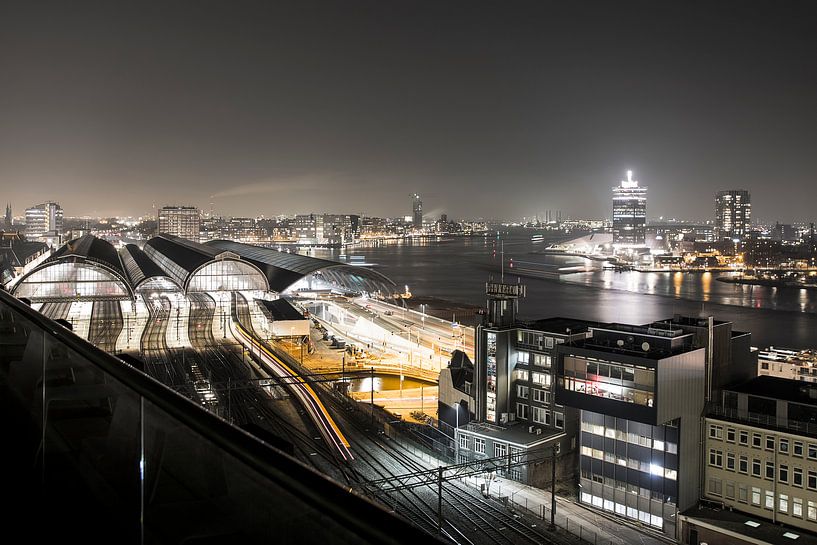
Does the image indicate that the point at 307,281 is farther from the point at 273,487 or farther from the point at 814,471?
the point at 273,487

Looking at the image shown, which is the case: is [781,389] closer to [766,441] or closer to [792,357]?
[766,441]

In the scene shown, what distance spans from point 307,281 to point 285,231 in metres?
46.0

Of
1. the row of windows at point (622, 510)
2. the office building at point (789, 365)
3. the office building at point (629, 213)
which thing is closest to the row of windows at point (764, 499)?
the row of windows at point (622, 510)

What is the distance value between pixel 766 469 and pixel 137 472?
231 inches

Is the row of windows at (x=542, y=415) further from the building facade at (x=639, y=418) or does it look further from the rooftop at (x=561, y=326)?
the rooftop at (x=561, y=326)

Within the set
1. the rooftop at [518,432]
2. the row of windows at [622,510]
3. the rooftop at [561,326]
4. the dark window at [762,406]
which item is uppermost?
the rooftop at [561,326]

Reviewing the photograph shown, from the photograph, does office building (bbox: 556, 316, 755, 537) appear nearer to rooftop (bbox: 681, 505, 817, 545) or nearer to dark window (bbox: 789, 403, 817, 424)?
rooftop (bbox: 681, 505, 817, 545)

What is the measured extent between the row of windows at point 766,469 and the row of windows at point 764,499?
0.38 feet

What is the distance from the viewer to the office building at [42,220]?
42.2m

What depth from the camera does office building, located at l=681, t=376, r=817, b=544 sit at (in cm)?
505

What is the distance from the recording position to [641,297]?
22547mm

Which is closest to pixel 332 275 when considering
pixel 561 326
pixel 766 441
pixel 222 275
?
pixel 222 275

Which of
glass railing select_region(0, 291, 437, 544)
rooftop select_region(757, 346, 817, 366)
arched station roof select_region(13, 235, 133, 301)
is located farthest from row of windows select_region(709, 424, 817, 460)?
arched station roof select_region(13, 235, 133, 301)

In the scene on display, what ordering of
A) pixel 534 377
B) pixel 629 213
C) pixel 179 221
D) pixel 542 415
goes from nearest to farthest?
pixel 542 415, pixel 534 377, pixel 179 221, pixel 629 213
